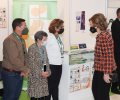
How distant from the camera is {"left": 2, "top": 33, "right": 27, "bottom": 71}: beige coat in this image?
3.93 meters

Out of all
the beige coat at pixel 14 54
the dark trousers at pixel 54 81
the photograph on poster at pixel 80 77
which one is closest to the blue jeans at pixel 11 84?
A: the beige coat at pixel 14 54

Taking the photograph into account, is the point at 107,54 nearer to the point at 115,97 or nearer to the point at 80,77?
the point at 80,77

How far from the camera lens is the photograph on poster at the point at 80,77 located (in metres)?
4.85

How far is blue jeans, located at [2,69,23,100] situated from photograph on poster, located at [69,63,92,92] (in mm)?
1051

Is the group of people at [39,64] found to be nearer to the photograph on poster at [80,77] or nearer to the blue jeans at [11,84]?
the blue jeans at [11,84]

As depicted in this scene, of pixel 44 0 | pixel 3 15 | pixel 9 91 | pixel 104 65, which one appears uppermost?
pixel 44 0

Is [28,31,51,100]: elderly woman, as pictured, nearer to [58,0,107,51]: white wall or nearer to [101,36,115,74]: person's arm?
[101,36,115,74]: person's arm

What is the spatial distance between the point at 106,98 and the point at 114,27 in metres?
2.25

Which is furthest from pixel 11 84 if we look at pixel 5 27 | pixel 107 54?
pixel 5 27

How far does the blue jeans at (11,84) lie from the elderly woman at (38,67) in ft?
0.61

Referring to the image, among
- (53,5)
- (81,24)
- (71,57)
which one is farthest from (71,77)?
(53,5)

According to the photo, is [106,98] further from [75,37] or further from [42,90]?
[75,37]

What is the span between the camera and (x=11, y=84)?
4.08 metres

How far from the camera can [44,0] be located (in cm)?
614
